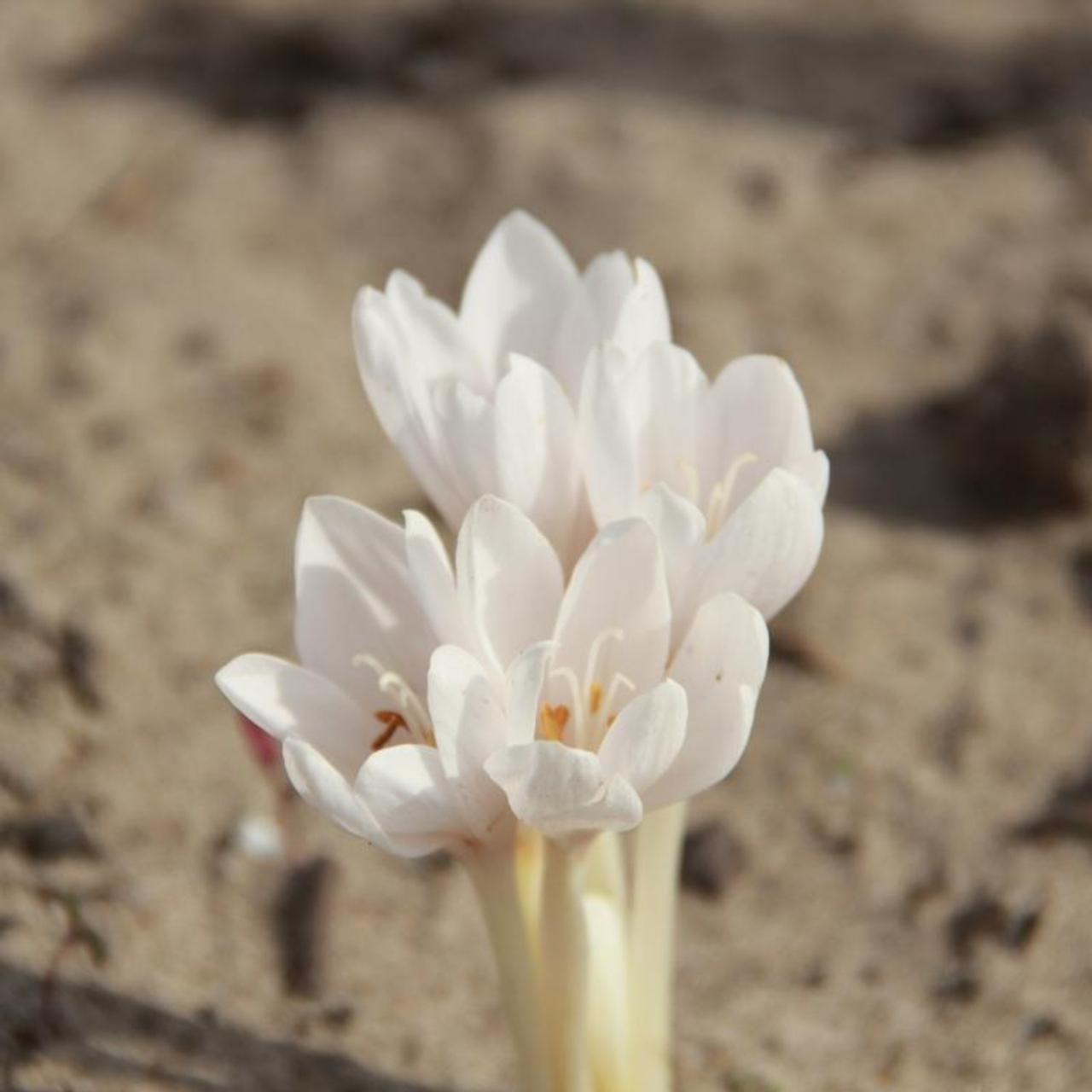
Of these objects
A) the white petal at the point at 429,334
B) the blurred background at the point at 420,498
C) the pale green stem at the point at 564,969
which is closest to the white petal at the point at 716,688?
the pale green stem at the point at 564,969

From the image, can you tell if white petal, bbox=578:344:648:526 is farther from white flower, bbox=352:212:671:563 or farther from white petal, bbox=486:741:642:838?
white petal, bbox=486:741:642:838

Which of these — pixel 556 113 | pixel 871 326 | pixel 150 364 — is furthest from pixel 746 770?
pixel 556 113

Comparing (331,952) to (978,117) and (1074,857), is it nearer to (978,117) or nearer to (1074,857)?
(1074,857)

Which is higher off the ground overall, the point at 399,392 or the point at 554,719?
the point at 399,392

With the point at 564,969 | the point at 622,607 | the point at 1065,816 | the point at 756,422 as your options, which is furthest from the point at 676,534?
the point at 1065,816

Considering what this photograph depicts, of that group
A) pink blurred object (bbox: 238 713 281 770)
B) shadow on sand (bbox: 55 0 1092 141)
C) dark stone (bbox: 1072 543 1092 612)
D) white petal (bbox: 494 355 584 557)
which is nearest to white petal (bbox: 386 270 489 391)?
white petal (bbox: 494 355 584 557)

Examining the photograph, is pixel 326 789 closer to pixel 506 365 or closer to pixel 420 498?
pixel 506 365
